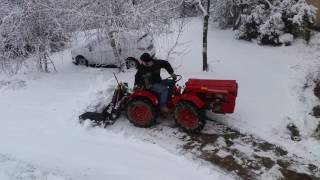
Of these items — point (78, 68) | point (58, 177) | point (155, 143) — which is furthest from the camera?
point (78, 68)

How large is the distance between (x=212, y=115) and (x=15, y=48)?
712cm

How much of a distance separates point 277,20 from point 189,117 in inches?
285

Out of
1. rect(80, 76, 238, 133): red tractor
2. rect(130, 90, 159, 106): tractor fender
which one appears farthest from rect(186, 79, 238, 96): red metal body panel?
rect(130, 90, 159, 106): tractor fender

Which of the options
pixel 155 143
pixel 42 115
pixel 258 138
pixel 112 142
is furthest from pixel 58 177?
pixel 258 138

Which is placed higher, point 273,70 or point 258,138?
point 273,70

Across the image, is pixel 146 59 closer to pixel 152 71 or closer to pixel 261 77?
pixel 152 71

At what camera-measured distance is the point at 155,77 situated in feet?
28.8

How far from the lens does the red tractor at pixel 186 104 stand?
329 inches

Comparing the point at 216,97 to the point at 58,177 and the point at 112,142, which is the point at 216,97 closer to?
the point at 112,142

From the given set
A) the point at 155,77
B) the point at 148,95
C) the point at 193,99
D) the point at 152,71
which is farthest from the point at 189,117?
the point at 152,71

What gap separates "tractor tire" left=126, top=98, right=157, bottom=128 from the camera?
345 inches

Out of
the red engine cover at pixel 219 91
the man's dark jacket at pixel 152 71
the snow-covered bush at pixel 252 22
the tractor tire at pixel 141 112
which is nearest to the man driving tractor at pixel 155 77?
the man's dark jacket at pixel 152 71

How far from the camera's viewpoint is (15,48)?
42.9 ft

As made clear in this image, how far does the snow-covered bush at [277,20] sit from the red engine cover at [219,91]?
20.8 feet
